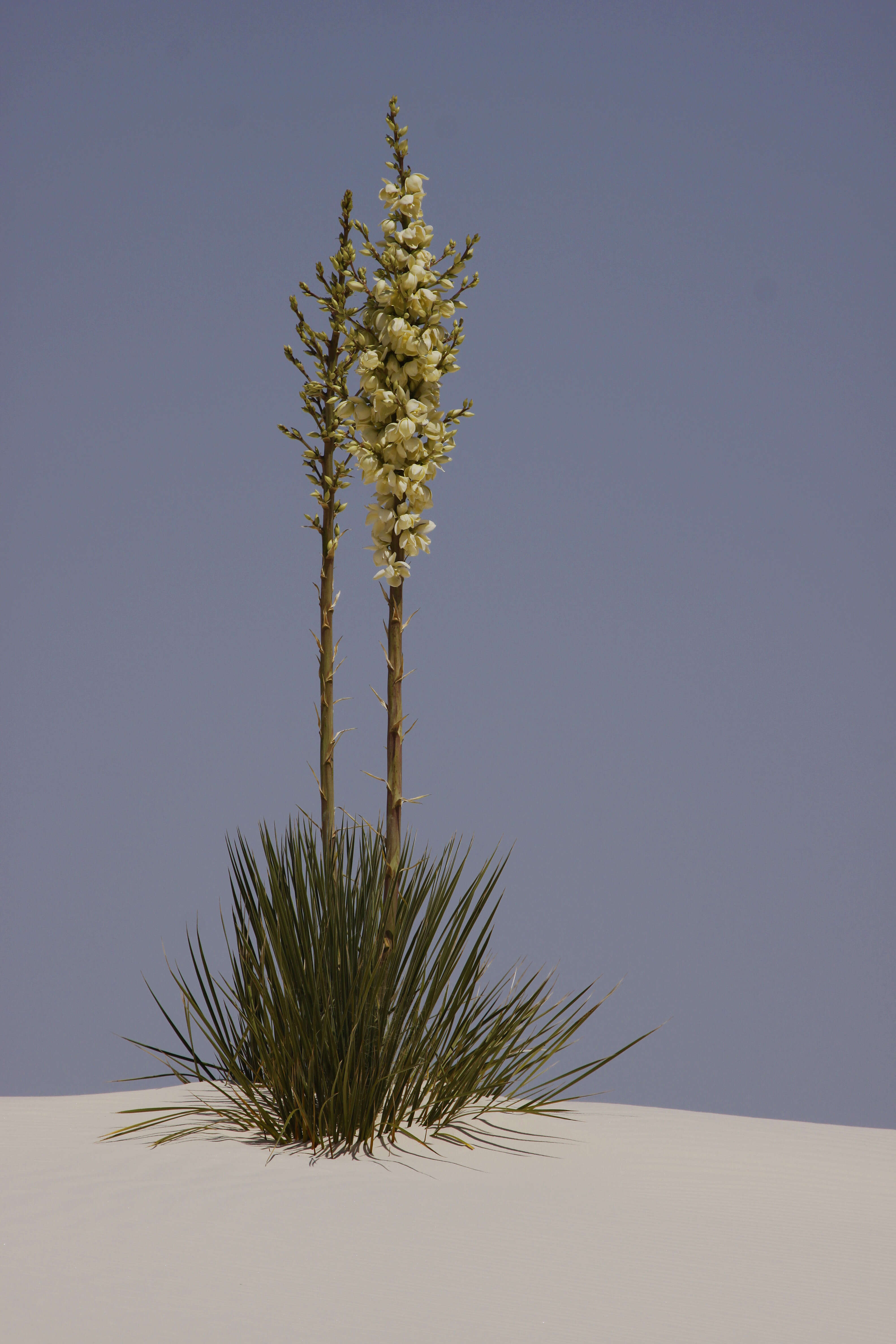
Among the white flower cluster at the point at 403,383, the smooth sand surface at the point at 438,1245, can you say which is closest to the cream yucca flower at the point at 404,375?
the white flower cluster at the point at 403,383

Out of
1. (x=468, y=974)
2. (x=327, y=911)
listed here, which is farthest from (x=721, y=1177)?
(x=327, y=911)

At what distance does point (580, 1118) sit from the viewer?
15.1ft

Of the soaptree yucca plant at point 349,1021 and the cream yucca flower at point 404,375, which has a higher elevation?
the cream yucca flower at point 404,375

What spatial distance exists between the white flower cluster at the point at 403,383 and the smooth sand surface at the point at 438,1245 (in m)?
1.76

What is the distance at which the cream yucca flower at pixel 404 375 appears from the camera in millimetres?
3859

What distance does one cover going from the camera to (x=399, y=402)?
12.7 feet

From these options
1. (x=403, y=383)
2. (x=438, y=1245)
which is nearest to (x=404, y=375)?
(x=403, y=383)

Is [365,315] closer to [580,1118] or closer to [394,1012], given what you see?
[394,1012]

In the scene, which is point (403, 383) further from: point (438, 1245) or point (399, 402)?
point (438, 1245)

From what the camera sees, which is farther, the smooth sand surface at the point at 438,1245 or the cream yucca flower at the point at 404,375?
the cream yucca flower at the point at 404,375

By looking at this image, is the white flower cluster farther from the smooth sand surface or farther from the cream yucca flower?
the smooth sand surface

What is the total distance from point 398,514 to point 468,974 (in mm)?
1441

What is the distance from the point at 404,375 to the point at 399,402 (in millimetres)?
91

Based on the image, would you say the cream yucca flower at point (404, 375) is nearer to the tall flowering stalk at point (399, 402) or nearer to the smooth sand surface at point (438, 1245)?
the tall flowering stalk at point (399, 402)
